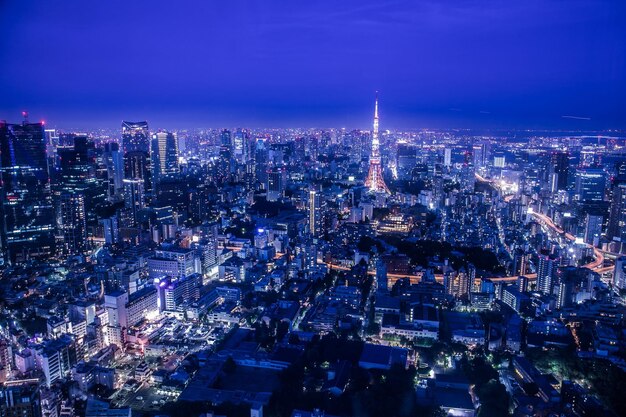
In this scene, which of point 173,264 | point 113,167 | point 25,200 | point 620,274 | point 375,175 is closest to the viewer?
point 620,274

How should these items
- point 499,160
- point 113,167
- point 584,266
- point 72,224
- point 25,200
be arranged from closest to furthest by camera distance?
point 584,266 < point 25,200 < point 72,224 < point 113,167 < point 499,160

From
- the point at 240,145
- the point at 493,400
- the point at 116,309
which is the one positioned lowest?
the point at 493,400

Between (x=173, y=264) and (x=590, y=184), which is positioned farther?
(x=590, y=184)

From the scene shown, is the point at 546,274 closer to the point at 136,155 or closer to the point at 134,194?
the point at 134,194

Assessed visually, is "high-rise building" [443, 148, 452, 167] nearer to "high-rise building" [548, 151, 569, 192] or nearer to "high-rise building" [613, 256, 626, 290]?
"high-rise building" [548, 151, 569, 192]

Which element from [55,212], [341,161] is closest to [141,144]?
[55,212]

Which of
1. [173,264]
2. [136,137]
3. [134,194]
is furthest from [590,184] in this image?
[136,137]

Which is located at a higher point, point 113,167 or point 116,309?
point 113,167
